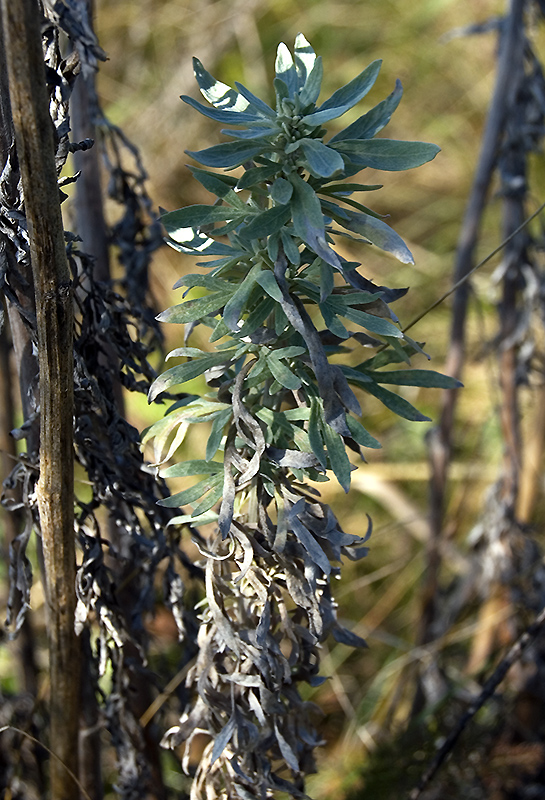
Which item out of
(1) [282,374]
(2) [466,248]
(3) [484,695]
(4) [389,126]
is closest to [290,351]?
(1) [282,374]

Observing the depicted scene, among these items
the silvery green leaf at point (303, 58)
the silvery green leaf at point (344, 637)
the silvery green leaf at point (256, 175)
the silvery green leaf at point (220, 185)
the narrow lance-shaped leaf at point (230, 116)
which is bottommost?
the silvery green leaf at point (344, 637)

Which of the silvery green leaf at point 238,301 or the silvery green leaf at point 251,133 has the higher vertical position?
the silvery green leaf at point 251,133

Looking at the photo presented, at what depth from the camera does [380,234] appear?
510mm

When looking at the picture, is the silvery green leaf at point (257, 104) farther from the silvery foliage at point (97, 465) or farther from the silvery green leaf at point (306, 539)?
the silvery green leaf at point (306, 539)

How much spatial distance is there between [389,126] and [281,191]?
255cm

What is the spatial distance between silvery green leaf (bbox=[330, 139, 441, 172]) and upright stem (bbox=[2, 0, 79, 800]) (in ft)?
0.71

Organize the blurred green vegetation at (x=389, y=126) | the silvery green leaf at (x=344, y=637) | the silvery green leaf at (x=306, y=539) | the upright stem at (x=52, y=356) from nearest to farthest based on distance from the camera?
the upright stem at (x=52, y=356)
the silvery green leaf at (x=306, y=539)
the silvery green leaf at (x=344, y=637)
the blurred green vegetation at (x=389, y=126)

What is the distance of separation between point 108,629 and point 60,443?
23 centimetres

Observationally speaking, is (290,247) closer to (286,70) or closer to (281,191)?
(281,191)

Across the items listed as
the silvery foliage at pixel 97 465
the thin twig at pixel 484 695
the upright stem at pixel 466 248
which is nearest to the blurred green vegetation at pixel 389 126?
the upright stem at pixel 466 248

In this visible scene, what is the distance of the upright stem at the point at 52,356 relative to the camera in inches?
17.2

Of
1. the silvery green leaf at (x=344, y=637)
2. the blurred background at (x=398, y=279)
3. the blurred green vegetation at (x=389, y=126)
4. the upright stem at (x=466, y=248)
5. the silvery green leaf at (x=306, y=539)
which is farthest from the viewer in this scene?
the blurred green vegetation at (x=389, y=126)

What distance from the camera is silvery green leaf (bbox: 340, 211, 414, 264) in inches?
19.7

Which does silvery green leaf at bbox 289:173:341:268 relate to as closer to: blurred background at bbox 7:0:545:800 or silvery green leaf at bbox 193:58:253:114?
silvery green leaf at bbox 193:58:253:114
